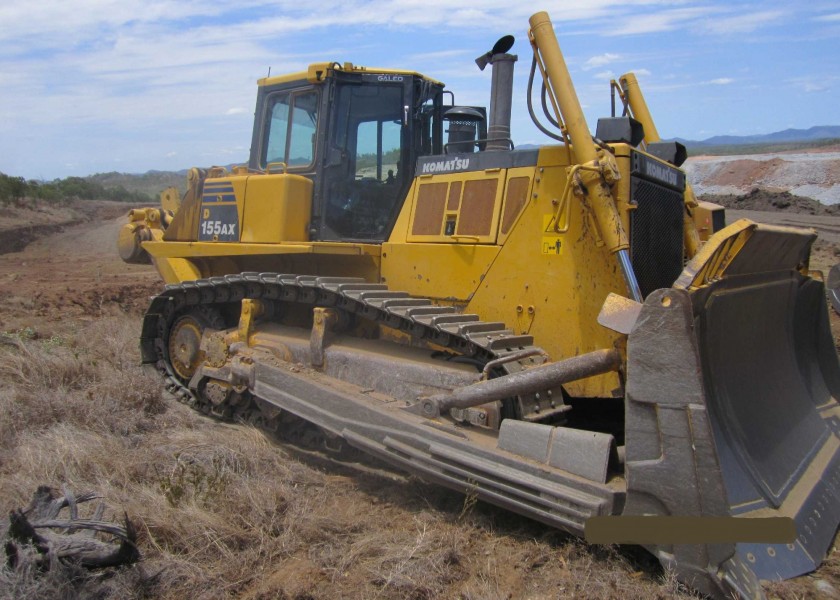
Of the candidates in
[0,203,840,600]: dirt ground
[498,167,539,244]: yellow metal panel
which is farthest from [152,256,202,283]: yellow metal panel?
[498,167,539,244]: yellow metal panel

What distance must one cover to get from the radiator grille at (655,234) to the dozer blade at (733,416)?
731 mm

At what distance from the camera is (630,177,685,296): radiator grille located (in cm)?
488

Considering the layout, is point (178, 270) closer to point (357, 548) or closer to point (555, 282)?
point (555, 282)

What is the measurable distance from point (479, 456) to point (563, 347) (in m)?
1.11

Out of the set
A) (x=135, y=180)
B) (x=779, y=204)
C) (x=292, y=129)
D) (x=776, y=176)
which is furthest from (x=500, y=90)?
(x=135, y=180)

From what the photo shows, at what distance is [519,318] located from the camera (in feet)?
16.7

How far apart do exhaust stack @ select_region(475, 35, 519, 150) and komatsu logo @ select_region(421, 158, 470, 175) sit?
22cm

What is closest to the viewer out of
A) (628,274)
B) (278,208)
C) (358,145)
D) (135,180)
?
(628,274)

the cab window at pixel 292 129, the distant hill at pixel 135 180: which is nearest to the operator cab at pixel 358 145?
the cab window at pixel 292 129

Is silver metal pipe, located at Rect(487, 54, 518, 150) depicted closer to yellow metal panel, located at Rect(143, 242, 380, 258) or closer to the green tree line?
yellow metal panel, located at Rect(143, 242, 380, 258)

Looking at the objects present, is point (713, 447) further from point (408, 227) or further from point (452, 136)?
point (452, 136)

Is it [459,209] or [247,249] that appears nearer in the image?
[459,209]

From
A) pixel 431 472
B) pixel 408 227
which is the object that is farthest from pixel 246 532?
pixel 408 227

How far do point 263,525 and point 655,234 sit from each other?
3.20 meters
